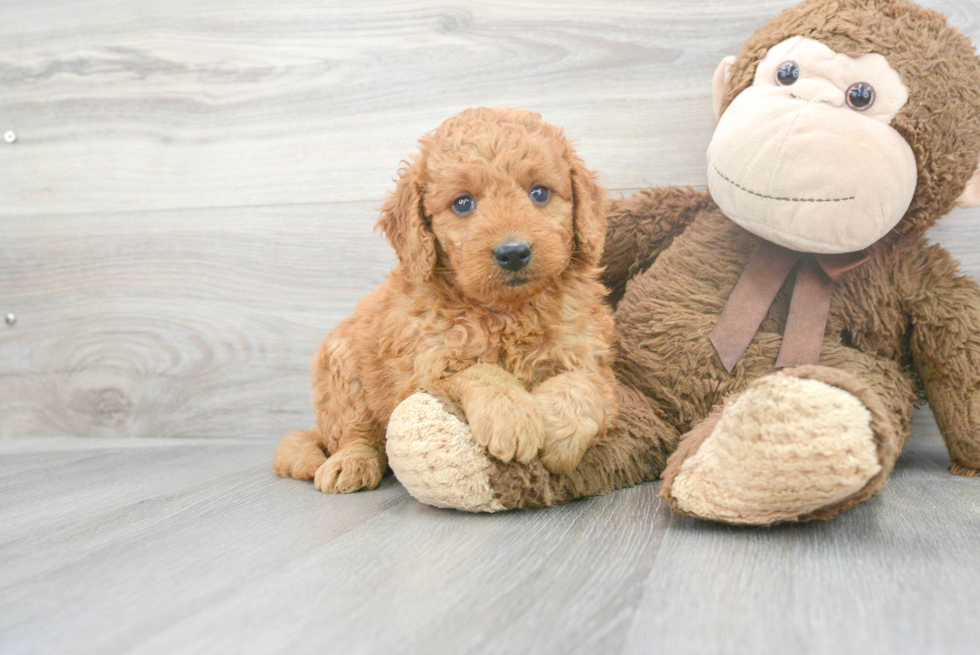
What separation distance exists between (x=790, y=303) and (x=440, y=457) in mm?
758

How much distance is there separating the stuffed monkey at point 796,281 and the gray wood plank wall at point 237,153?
0.39m

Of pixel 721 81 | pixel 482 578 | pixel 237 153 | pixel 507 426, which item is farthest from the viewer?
pixel 237 153

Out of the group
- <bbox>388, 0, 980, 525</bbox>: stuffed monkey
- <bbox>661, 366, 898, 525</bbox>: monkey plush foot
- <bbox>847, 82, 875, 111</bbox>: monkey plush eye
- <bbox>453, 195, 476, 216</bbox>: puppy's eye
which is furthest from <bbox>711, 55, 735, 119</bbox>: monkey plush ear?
<bbox>661, 366, 898, 525</bbox>: monkey plush foot

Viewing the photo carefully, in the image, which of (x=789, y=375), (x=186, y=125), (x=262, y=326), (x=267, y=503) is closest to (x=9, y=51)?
(x=186, y=125)

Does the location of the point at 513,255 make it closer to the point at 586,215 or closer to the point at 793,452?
the point at 586,215

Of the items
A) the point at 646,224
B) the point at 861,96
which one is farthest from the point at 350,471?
the point at 861,96

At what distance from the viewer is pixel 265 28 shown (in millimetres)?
2057

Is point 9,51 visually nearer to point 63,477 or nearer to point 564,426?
point 63,477

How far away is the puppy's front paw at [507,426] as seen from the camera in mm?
1159

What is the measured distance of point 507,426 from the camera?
1156mm

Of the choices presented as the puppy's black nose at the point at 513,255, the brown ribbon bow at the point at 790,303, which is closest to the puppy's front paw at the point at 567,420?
the puppy's black nose at the point at 513,255

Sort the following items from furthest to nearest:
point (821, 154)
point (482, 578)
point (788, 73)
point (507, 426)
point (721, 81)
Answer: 1. point (721, 81)
2. point (788, 73)
3. point (821, 154)
4. point (507, 426)
5. point (482, 578)

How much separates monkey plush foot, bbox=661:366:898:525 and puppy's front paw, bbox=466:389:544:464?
9.8 inches

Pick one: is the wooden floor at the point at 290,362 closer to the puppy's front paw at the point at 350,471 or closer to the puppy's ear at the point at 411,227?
the puppy's front paw at the point at 350,471
